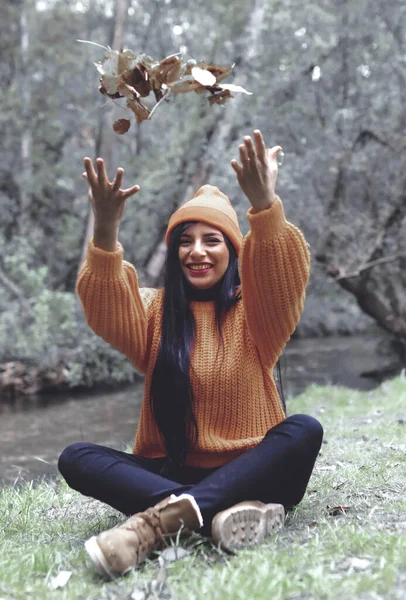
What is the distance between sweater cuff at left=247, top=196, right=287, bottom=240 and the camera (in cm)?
229

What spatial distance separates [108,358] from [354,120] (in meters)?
5.15

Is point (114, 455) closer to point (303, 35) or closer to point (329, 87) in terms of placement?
point (329, 87)

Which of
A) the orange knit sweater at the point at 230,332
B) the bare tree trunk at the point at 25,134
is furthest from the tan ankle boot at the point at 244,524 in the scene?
the bare tree trunk at the point at 25,134

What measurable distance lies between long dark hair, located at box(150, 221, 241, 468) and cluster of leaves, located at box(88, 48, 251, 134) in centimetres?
52

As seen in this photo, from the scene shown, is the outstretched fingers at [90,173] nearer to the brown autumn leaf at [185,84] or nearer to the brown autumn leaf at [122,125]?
the brown autumn leaf at [122,125]

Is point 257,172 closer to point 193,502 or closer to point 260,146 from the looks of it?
point 260,146

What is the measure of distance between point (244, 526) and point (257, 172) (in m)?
1.22

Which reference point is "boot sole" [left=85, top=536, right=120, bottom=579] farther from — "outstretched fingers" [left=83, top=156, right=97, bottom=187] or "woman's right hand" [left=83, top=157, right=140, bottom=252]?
"outstretched fingers" [left=83, top=156, right=97, bottom=187]

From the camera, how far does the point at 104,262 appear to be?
2455 mm

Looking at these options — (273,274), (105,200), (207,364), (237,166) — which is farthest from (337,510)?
(105,200)

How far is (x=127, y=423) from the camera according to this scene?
677 cm

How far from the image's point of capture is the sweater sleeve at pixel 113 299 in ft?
8.11

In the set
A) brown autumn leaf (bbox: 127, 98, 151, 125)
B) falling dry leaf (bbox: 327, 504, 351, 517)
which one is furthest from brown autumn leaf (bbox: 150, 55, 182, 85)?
falling dry leaf (bbox: 327, 504, 351, 517)

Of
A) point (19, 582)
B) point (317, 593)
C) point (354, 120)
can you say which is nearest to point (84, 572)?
point (19, 582)
